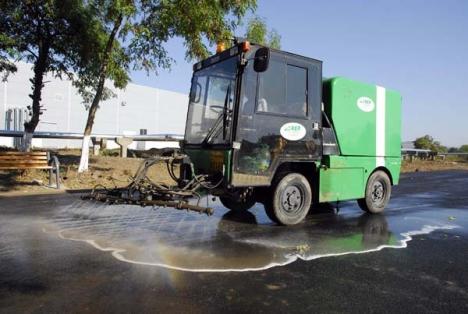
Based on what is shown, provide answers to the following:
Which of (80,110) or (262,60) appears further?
(80,110)

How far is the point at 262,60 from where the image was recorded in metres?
6.52

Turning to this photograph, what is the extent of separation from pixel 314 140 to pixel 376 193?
242 centimetres

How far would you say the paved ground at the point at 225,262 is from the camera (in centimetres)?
404

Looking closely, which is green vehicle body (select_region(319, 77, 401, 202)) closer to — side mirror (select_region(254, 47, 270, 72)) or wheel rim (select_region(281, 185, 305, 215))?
wheel rim (select_region(281, 185, 305, 215))

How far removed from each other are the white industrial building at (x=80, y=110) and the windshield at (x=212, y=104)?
16000mm

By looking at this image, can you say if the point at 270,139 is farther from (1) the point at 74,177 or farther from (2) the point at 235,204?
(1) the point at 74,177

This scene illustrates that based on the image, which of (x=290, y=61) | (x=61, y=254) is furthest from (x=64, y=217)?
(x=290, y=61)

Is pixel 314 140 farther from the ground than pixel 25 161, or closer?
farther from the ground

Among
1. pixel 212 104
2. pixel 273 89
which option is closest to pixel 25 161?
pixel 212 104

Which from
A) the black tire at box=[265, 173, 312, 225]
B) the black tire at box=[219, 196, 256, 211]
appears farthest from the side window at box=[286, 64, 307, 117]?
the black tire at box=[219, 196, 256, 211]

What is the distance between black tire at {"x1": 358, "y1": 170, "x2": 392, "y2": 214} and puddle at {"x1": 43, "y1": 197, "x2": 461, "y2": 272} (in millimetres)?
214

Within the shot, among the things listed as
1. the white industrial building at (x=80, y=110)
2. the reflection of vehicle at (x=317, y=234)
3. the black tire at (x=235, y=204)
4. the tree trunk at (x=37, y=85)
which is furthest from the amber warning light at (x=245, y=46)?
the white industrial building at (x=80, y=110)

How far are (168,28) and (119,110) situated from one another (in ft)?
86.3

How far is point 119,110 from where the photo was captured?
37.4m
